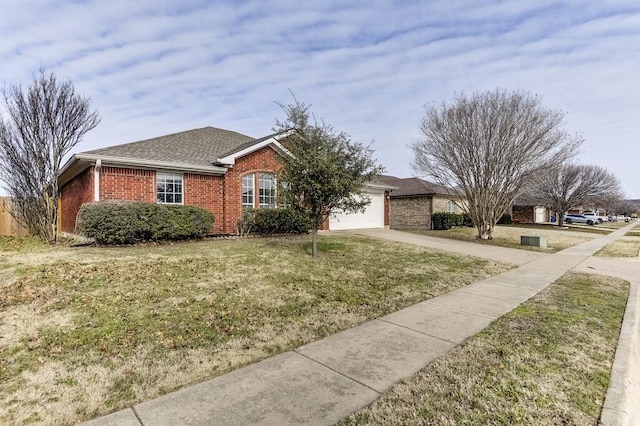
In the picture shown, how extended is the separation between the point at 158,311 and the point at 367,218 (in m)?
16.6

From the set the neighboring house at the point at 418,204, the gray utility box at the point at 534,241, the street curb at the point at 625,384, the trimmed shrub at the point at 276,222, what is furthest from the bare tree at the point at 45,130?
the gray utility box at the point at 534,241

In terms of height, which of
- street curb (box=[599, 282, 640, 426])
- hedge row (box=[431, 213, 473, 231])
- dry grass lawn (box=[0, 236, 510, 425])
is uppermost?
hedge row (box=[431, 213, 473, 231])

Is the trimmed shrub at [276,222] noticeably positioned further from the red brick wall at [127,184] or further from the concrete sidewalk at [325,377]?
the concrete sidewalk at [325,377]

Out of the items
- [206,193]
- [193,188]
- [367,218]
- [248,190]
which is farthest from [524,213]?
[193,188]

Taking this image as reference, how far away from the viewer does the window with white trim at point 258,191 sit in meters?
14.8

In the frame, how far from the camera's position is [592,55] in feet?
34.2

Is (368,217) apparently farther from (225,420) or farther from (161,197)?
(225,420)

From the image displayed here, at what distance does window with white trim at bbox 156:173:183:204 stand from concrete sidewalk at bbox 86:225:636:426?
10.8m

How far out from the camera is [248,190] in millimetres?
14922

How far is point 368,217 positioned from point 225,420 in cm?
1846

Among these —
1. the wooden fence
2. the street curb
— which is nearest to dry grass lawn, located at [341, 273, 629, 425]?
the street curb

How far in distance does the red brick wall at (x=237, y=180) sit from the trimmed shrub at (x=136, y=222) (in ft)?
6.58

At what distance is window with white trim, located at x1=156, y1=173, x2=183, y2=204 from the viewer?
12.8 meters

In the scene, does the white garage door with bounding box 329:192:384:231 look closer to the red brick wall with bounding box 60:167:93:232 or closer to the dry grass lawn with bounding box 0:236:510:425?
the dry grass lawn with bounding box 0:236:510:425
